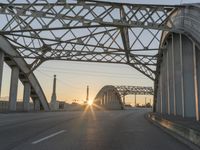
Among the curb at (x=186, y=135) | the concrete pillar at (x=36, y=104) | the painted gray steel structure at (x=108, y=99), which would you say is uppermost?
the painted gray steel structure at (x=108, y=99)

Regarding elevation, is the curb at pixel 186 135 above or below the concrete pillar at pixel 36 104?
below

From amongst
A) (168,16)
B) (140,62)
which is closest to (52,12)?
(168,16)

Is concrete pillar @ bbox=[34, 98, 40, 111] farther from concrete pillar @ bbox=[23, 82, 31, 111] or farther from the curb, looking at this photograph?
the curb

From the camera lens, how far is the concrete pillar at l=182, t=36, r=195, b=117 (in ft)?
74.1

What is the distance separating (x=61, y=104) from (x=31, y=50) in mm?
46001

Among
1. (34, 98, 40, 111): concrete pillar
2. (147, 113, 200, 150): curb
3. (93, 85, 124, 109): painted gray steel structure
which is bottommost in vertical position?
(147, 113, 200, 150): curb

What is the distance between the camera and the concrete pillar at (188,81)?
2259 centimetres

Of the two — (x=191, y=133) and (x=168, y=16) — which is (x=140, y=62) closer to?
(x=168, y=16)

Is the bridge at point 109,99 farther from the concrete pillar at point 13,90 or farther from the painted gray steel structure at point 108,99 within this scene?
the concrete pillar at point 13,90

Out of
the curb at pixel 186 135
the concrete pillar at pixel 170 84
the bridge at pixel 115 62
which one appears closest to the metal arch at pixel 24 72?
the bridge at pixel 115 62

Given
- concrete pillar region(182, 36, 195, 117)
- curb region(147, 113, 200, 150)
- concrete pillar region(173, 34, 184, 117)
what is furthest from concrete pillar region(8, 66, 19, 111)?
curb region(147, 113, 200, 150)

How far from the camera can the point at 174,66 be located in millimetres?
26484

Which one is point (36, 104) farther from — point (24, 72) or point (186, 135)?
point (186, 135)

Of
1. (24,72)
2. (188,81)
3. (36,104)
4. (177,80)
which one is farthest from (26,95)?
(188,81)
